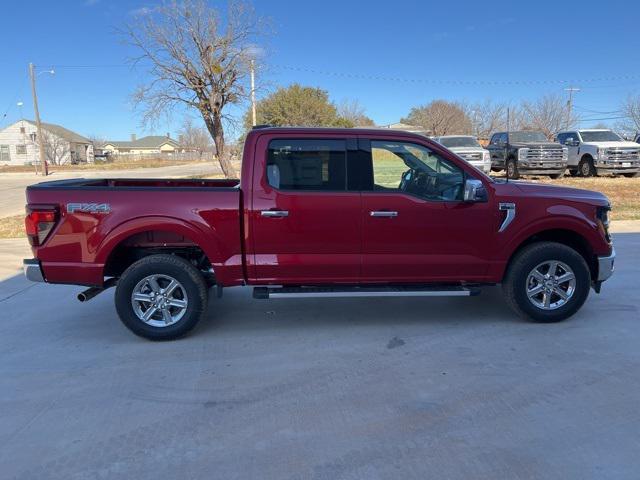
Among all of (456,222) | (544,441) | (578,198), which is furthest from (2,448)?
(578,198)

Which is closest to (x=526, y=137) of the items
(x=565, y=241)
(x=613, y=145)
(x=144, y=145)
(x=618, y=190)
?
(x=613, y=145)

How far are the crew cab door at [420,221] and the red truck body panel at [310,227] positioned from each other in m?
0.01

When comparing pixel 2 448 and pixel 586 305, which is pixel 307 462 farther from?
pixel 586 305

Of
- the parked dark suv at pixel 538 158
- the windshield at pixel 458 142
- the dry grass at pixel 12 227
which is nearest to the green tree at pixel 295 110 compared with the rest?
the windshield at pixel 458 142

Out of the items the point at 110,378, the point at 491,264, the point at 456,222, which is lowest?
the point at 110,378

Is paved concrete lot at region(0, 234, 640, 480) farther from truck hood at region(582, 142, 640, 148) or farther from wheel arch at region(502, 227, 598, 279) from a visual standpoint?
truck hood at region(582, 142, 640, 148)

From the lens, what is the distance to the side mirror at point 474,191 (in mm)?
4629

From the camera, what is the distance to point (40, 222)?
4508mm

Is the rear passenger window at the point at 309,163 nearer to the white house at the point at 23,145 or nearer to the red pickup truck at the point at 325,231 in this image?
the red pickup truck at the point at 325,231

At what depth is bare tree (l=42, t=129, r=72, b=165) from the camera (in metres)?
77.0

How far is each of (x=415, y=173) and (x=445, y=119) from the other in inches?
1853

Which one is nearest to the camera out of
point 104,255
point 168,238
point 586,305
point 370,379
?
point 370,379

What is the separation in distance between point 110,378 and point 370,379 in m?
2.04

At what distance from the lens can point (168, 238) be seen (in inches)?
192
